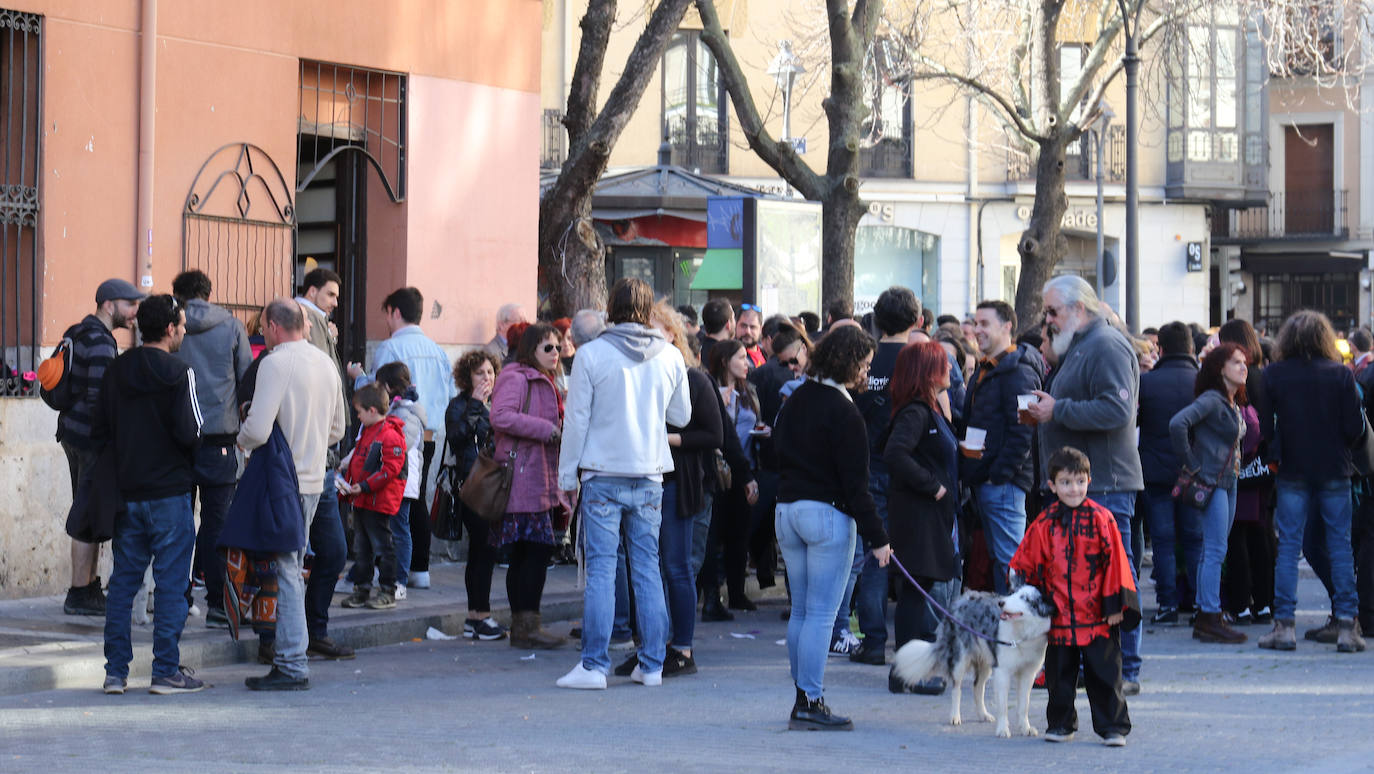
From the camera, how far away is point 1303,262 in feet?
124

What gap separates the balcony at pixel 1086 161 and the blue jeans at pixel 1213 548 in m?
23.9

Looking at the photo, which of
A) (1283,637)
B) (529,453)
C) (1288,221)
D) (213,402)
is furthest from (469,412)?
(1288,221)

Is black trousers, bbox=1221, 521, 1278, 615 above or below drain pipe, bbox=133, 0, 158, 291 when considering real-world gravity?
below

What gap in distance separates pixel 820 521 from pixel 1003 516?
7.48 ft

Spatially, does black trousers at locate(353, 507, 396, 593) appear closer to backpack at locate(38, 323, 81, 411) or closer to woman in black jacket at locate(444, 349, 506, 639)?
woman in black jacket at locate(444, 349, 506, 639)

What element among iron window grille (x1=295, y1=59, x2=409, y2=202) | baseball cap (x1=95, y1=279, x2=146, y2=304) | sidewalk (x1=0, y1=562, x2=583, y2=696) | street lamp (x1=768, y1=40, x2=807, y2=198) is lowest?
sidewalk (x1=0, y1=562, x2=583, y2=696)

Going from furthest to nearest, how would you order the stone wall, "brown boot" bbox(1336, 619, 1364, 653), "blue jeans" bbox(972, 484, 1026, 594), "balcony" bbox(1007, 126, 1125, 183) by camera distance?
1. "balcony" bbox(1007, 126, 1125, 183)
2. the stone wall
3. "brown boot" bbox(1336, 619, 1364, 653)
4. "blue jeans" bbox(972, 484, 1026, 594)

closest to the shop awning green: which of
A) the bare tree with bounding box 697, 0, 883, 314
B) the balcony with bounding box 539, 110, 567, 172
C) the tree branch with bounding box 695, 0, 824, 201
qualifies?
the bare tree with bounding box 697, 0, 883, 314

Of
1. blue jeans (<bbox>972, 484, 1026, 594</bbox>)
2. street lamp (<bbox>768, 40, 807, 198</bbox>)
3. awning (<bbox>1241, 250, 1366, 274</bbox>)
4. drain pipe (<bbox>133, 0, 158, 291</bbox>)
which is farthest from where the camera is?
awning (<bbox>1241, 250, 1366, 274</bbox>)

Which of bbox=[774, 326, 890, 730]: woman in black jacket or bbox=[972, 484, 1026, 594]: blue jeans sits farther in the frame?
bbox=[972, 484, 1026, 594]: blue jeans

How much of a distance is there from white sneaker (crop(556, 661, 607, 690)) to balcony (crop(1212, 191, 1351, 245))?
32.1 metres

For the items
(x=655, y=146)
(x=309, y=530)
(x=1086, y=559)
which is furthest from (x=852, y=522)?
(x=655, y=146)

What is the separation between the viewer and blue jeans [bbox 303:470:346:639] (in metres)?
8.93

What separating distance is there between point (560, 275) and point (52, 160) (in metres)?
5.29
